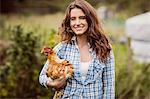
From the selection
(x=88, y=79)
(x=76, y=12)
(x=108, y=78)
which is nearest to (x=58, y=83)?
(x=88, y=79)

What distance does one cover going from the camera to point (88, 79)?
12.5 feet

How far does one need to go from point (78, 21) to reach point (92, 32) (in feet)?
0.49

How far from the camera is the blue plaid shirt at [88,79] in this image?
12.5 ft

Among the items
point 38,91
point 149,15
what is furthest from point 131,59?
point 149,15

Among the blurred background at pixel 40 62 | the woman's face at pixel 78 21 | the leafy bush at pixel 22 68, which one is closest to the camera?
the woman's face at pixel 78 21

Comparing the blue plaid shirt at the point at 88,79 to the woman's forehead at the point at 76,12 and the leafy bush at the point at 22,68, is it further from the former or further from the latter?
the leafy bush at the point at 22,68

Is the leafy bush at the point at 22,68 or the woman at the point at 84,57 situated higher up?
the woman at the point at 84,57

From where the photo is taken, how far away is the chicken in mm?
3744

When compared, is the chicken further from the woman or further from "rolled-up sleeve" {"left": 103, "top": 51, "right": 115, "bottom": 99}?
"rolled-up sleeve" {"left": 103, "top": 51, "right": 115, "bottom": 99}

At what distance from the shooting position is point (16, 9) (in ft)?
68.4

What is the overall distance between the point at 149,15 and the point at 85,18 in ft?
19.8

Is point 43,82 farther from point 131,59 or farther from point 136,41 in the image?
point 136,41

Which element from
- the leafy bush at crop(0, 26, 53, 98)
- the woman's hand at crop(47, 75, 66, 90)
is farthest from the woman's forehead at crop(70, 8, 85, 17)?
the leafy bush at crop(0, 26, 53, 98)

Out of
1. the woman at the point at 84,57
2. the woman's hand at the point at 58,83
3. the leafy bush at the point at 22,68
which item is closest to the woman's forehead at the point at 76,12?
the woman at the point at 84,57
